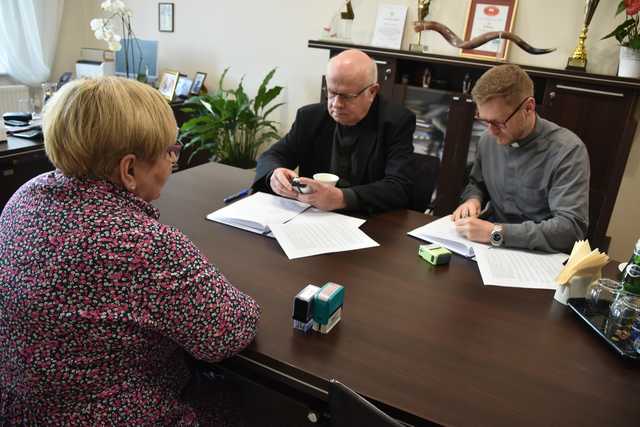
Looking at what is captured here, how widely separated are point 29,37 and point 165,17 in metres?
1.17

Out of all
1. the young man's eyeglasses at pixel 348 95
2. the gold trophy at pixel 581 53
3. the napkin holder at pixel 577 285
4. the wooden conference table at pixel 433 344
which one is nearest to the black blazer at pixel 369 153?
the young man's eyeglasses at pixel 348 95

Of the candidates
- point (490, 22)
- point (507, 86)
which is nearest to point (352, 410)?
point (507, 86)

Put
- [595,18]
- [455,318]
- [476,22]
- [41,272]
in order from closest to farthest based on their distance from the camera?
[41,272], [455,318], [595,18], [476,22]

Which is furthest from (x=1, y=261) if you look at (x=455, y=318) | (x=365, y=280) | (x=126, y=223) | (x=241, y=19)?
(x=241, y=19)

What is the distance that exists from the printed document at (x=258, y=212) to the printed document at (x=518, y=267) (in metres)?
0.61

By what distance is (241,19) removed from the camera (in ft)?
13.1

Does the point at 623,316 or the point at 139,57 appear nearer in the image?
the point at 623,316

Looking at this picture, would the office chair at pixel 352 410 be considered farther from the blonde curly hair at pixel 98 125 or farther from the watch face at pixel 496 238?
the watch face at pixel 496 238

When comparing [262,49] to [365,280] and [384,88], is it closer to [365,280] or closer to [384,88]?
[384,88]

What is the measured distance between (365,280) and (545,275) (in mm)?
508

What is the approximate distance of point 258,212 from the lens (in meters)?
1.57

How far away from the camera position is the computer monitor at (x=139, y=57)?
4395mm

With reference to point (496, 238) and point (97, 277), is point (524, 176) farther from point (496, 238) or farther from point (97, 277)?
point (97, 277)

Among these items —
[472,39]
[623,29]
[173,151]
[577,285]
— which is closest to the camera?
[173,151]
